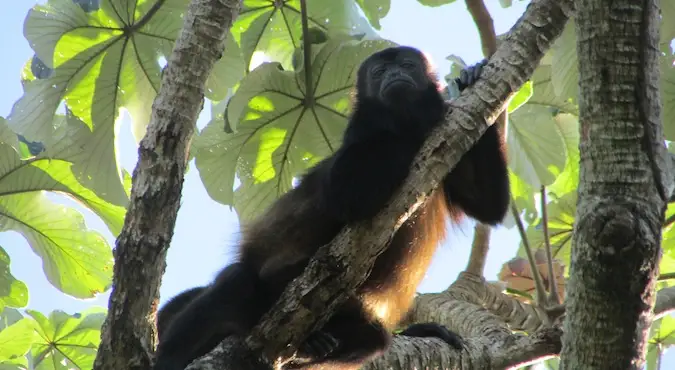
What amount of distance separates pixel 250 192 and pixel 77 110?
1059 mm

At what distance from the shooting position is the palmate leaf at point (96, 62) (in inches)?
160

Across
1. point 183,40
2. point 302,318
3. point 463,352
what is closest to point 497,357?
point 463,352

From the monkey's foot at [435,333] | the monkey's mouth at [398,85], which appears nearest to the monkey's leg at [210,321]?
the monkey's foot at [435,333]

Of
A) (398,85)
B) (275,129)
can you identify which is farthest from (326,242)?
(275,129)

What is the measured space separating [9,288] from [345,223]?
248 cm

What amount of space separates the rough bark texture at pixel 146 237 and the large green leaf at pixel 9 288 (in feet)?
7.28

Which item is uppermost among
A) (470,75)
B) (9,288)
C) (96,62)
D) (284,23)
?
(284,23)

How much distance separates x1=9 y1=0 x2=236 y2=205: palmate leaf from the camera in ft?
13.3

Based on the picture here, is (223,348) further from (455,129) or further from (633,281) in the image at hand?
(633,281)

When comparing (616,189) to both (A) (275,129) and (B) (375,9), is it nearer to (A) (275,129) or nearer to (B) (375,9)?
(A) (275,129)

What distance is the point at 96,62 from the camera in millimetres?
4191

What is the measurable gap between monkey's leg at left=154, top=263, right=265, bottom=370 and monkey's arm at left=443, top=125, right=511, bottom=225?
106 centimetres

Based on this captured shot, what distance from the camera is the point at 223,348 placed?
280cm

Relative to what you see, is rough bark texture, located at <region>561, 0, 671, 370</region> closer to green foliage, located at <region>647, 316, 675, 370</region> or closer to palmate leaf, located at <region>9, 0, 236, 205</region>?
palmate leaf, located at <region>9, 0, 236, 205</region>
